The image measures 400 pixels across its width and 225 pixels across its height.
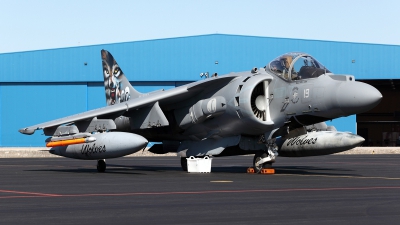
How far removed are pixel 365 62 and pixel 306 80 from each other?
96.8 ft

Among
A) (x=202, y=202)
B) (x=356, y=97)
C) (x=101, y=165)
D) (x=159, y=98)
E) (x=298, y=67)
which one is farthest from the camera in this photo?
(x=101, y=165)

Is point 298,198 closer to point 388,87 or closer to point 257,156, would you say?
point 257,156

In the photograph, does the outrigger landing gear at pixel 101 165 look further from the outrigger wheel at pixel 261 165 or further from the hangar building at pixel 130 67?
the hangar building at pixel 130 67

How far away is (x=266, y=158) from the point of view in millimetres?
17969

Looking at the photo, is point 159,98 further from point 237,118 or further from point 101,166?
point 101,166

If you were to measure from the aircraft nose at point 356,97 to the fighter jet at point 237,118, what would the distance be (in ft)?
0.07

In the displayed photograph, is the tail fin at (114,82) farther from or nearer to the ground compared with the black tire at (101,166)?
farther from the ground

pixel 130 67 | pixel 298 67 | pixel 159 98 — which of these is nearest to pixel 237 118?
pixel 298 67

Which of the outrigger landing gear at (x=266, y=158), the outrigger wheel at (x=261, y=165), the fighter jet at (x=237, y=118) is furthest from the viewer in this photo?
the outrigger wheel at (x=261, y=165)

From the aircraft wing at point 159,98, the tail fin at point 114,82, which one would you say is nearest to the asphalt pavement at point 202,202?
the aircraft wing at point 159,98

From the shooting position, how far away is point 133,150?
1695cm

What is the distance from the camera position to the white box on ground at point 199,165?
18656 millimetres

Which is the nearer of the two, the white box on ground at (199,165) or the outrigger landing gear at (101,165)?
the white box on ground at (199,165)

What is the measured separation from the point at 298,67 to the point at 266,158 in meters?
2.61
